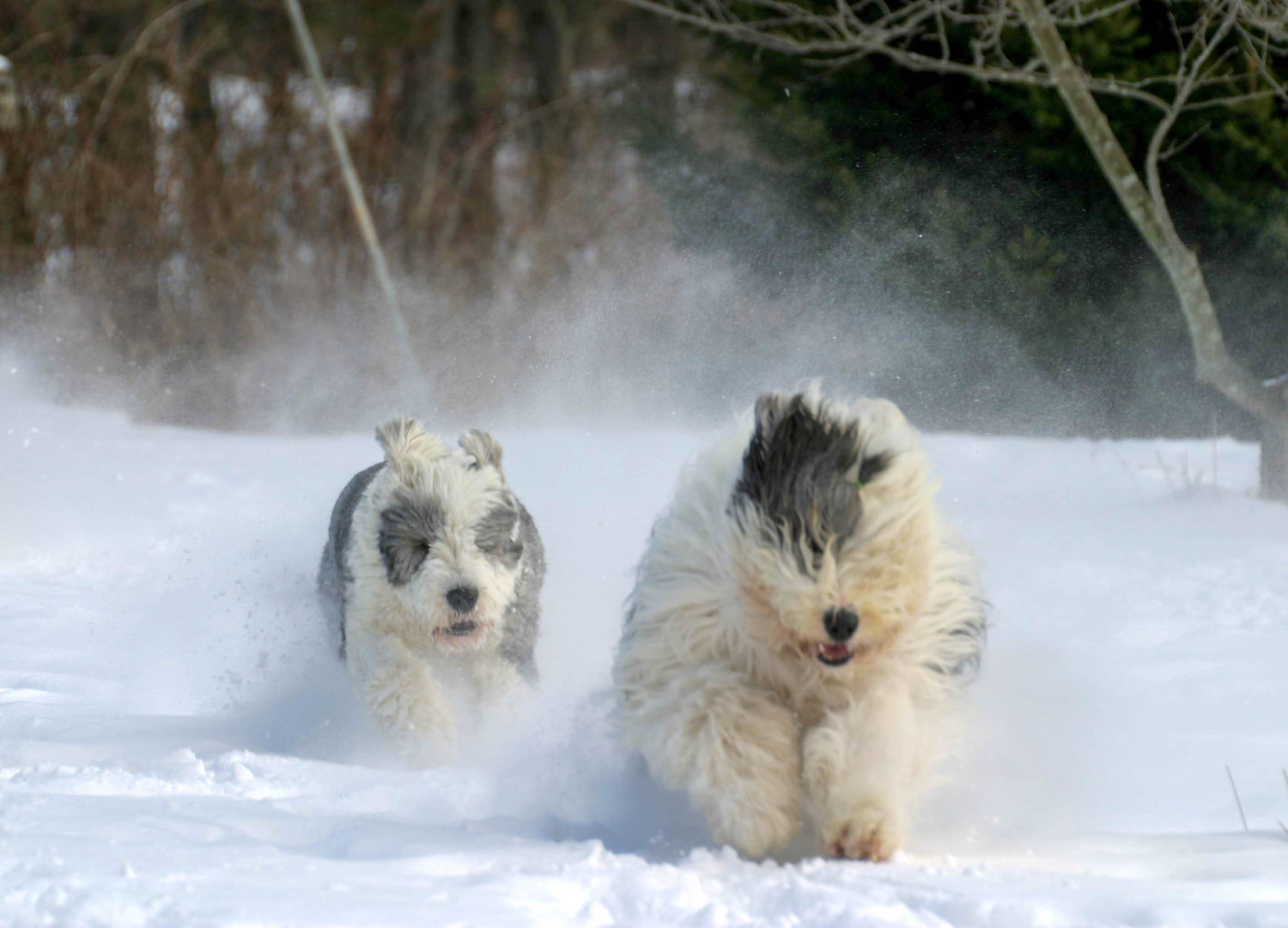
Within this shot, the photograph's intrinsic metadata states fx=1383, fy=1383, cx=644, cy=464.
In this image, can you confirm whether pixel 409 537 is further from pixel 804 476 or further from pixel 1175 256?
pixel 1175 256

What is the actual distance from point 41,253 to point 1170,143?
9832 mm

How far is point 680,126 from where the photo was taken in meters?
12.4

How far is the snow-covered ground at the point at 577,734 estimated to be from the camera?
278 cm

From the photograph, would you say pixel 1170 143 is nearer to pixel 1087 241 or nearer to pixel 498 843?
pixel 1087 241

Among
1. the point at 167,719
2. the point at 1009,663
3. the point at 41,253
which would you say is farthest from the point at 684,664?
the point at 41,253

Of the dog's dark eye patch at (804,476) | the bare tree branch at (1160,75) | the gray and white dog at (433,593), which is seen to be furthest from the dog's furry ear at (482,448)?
the bare tree branch at (1160,75)

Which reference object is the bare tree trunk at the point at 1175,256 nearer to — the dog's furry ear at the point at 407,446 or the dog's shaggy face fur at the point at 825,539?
the dog's furry ear at the point at 407,446

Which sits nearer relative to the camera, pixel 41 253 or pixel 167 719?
pixel 167 719

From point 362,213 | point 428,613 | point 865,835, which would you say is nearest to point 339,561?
point 428,613

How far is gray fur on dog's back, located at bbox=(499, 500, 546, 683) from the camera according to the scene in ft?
17.2

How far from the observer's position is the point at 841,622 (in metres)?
3.26

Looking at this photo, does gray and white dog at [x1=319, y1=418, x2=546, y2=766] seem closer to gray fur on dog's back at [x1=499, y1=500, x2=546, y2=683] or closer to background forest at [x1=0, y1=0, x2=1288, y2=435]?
gray fur on dog's back at [x1=499, y1=500, x2=546, y2=683]

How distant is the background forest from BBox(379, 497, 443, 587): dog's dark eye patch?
607 centimetres

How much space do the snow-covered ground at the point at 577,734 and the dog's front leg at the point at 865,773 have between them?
12 cm
